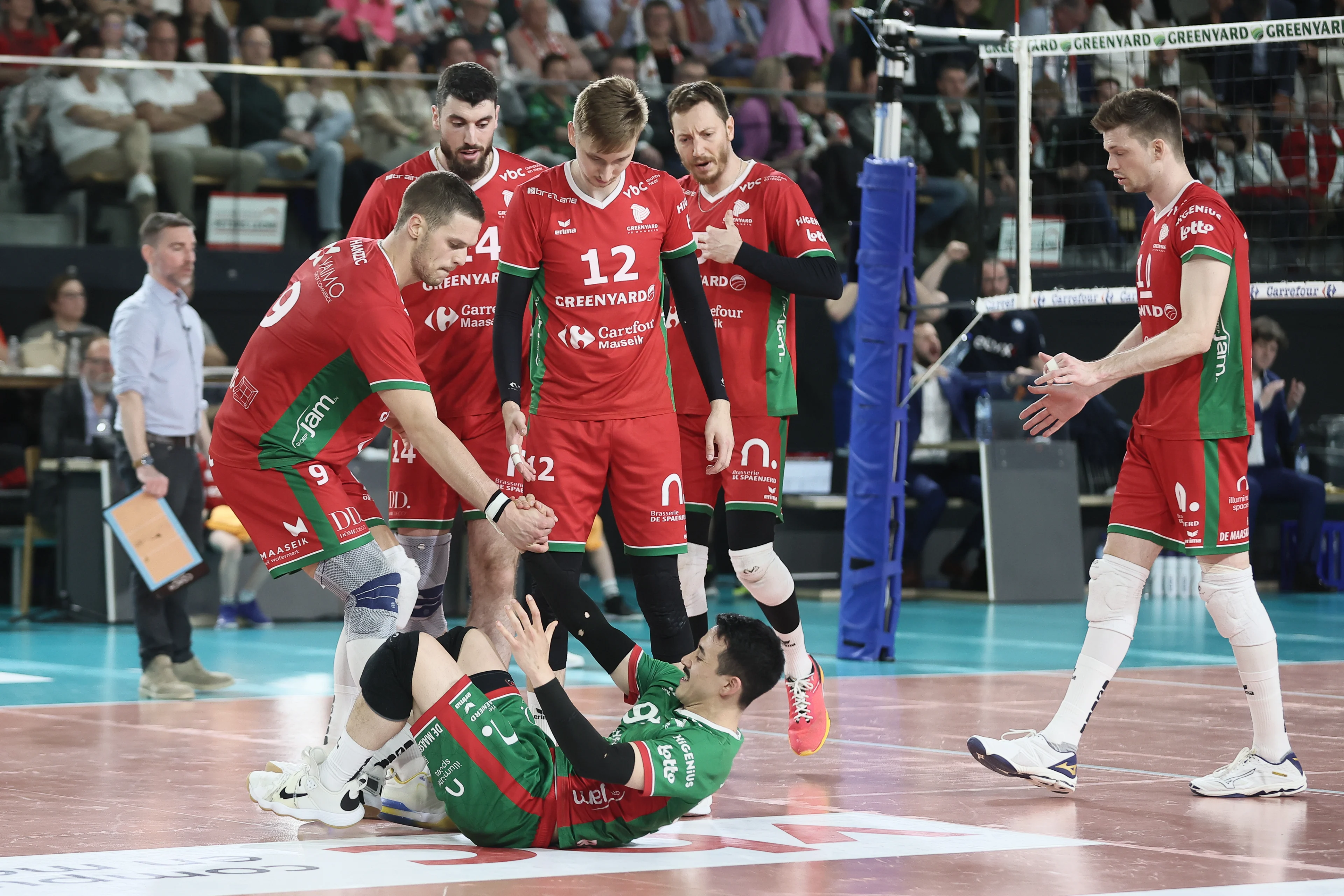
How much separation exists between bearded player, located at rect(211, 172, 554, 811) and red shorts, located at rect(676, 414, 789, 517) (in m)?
1.65

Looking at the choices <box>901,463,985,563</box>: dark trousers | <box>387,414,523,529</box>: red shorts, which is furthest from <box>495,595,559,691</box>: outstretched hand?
<box>901,463,985,563</box>: dark trousers

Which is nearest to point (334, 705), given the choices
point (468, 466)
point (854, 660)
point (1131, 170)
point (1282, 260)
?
point (468, 466)

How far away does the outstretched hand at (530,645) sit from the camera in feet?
14.0

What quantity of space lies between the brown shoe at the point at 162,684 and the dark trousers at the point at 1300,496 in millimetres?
9649

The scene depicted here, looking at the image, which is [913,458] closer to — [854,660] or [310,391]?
[854,660]

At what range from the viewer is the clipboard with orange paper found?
26.3 ft

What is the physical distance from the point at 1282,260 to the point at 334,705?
998 cm

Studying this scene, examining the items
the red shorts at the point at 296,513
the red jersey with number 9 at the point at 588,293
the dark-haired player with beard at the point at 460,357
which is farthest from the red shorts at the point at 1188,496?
the red shorts at the point at 296,513

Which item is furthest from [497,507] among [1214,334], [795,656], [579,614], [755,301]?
[1214,334]

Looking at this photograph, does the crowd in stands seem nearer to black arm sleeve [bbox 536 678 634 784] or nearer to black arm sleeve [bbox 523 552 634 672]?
black arm sleeve [bbox 523 552 634 672]

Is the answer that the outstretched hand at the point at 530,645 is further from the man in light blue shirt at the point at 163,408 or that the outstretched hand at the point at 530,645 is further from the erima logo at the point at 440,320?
the man in light blue shirt at the point at 163,408

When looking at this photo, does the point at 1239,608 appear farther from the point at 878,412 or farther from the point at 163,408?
the point at 163,408

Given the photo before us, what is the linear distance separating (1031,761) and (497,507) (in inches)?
74.7

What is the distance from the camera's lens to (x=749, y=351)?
260 inches
